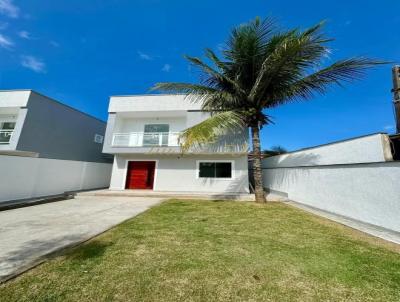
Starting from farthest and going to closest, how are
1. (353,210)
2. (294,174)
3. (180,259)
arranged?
→ (294,174) → (353,210) → (180,259)

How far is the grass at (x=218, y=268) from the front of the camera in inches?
104

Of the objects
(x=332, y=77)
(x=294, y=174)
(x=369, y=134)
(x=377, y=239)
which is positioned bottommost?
(x=377, y=239)

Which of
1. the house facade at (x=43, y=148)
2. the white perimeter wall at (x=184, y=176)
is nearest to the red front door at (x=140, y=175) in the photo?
the white perimeter wall at (x=184, y=176)

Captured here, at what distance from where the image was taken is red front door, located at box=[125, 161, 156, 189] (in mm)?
14922

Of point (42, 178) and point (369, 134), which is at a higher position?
point (369, 134)

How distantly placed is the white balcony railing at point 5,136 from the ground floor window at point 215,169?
1427 cm

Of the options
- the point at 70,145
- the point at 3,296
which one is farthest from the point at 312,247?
the point at 70,145

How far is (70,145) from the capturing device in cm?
1708

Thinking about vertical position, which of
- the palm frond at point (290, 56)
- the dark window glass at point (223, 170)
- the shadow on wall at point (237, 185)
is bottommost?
the shadow on wall at point (237, 185)

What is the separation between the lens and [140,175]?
1504 cm

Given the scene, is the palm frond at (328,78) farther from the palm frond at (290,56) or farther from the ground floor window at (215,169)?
the ground floor window at (215,169)

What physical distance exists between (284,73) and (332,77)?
2.07 m

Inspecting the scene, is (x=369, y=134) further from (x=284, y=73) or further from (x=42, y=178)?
(x=42, y=178)

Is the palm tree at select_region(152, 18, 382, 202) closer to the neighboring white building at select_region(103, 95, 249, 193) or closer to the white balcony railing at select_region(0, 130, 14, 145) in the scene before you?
the neighboring white building at select_region(103, 95, 249, 193)
